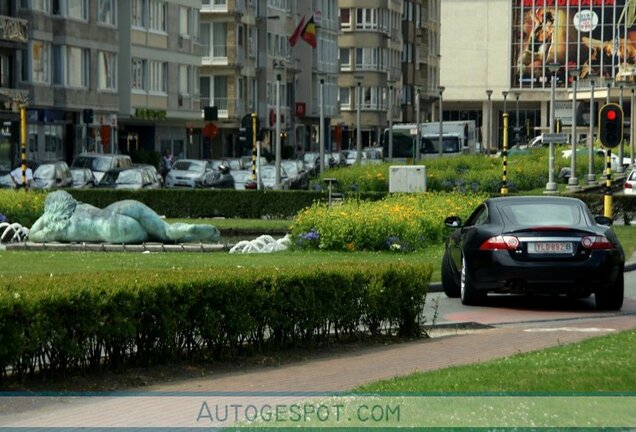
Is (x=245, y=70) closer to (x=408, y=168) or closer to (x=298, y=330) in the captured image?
(x=408, y=168)

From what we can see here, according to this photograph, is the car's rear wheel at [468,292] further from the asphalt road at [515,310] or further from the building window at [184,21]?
the building window at [184,21]

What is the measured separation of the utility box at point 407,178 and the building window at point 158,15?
114 feet

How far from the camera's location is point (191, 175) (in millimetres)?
61469

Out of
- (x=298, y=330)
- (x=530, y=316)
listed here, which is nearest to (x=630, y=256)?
(x=530, y=316)

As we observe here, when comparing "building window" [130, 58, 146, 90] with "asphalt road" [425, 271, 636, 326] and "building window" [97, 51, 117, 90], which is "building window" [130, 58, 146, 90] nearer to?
"building window" [97, 51, 117, 90]

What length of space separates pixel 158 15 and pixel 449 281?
61265 mm

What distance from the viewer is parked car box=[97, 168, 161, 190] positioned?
52594mm

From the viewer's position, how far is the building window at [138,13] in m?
77.5

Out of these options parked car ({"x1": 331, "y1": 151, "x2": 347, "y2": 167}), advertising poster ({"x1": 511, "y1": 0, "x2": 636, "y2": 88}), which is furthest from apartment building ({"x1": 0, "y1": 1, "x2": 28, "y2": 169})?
advertising poster ({"x1": 511, "y1": 0, "x2": 636, "y2": 88})

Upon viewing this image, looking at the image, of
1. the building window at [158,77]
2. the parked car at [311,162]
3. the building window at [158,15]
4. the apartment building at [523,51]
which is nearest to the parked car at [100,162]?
the parked car at [311,162]

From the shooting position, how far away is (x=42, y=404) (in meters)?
11.2

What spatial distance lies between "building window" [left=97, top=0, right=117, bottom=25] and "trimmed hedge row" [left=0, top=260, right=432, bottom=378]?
57.6m

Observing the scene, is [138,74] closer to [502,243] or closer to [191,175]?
[191,175]

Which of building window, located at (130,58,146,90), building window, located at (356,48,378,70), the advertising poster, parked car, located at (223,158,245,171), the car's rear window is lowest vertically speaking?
parked car, located at (223,158,245,171)
